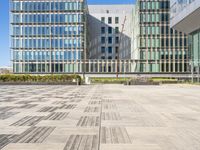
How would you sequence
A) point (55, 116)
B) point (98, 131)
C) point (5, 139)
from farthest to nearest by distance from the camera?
point (55, 116) < point (98, 131) < point (5, 139)

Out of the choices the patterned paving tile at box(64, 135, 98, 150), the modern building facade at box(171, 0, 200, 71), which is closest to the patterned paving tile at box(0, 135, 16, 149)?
the patterned paving tile at box(64, 135, 98, 150)

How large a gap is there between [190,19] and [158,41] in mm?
44199

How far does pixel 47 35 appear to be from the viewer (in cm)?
10238

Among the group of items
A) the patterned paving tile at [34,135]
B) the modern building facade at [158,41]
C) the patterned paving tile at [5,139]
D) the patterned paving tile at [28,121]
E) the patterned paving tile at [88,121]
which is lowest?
the patterned paving tile at [88,121]

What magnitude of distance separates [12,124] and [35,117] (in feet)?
5.51

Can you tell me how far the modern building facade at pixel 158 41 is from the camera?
98938mm

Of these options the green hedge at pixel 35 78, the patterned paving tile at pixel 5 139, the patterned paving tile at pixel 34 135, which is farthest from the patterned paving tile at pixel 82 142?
the green hedge at pixel 35 78

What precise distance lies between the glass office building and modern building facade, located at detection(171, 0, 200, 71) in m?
41.5

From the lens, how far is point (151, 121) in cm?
1103

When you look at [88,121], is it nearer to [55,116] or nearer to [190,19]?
[55,116]

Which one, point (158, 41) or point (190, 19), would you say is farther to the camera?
point (158, 41)

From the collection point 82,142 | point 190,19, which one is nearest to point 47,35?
point 190,19

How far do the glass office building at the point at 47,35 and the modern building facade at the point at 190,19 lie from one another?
41.5 metres

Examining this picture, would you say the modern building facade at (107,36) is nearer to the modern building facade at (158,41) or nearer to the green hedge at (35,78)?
the modern building facade at (158,41)
